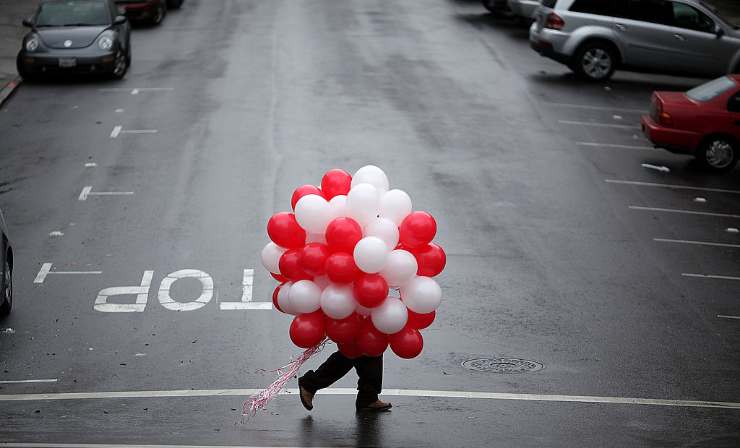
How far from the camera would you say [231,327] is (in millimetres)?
11820

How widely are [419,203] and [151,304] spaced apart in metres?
5.10

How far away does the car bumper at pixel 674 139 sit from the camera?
19.0 meters

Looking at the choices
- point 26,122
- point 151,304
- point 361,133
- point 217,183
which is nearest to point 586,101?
point 361,133

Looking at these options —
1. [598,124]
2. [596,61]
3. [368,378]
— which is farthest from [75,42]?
[368,378]

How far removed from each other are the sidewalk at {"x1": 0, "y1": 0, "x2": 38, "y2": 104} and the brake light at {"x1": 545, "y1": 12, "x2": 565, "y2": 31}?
1228cm

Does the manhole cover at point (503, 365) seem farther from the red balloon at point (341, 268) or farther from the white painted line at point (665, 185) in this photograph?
the white painted line at point (665, 185)

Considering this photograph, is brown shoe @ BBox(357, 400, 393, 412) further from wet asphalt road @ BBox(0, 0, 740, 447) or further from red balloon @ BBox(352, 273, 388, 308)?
red balloon @ BBox(352, 273, 388, 308)

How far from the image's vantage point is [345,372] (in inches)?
355

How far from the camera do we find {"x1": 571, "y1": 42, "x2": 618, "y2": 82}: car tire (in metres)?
25.4

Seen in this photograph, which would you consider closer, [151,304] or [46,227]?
[151,304]

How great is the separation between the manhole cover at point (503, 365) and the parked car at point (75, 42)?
14.9 m

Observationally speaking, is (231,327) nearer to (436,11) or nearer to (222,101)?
(222,101)

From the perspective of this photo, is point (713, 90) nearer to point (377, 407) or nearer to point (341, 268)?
point (377, 407)

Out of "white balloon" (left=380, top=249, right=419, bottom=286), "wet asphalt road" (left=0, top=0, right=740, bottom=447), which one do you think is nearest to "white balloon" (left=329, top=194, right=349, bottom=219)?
"white balloon" (left=380, top=249, right=419, bottom=286)
